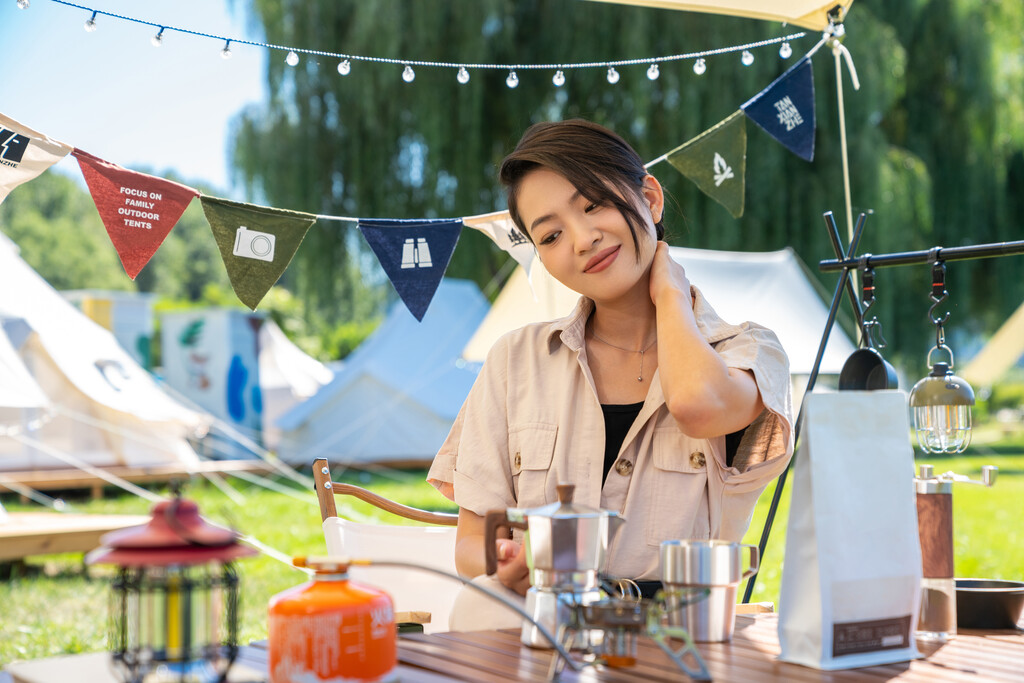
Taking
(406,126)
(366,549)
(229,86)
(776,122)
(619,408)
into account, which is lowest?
(366,549)

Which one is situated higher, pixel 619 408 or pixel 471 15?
pixel 471 15

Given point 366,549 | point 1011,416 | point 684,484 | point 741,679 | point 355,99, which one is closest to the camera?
point 741,679

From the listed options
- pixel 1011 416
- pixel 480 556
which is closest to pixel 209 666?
pixel 480 556

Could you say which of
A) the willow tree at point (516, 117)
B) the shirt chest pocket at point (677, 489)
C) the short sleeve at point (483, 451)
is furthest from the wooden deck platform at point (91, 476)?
the shirt chest pocket at point (677, 489)

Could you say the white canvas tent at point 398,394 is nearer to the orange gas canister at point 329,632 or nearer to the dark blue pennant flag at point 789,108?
the dark blue pennant flag at point 789,108

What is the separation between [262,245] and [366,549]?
37.4 inches

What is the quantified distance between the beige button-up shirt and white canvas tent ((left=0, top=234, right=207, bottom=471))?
23.6 ft

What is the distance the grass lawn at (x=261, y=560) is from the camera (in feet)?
13.0

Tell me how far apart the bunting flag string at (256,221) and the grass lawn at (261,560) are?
0.79 meters

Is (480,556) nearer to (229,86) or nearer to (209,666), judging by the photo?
(209,666)

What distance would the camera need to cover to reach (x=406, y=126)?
1059cm

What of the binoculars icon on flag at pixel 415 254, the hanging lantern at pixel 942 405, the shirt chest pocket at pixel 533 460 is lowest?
the shirt chest pocket at pixel 533 460

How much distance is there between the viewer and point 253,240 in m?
2.85

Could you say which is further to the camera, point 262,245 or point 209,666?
point 262,245
